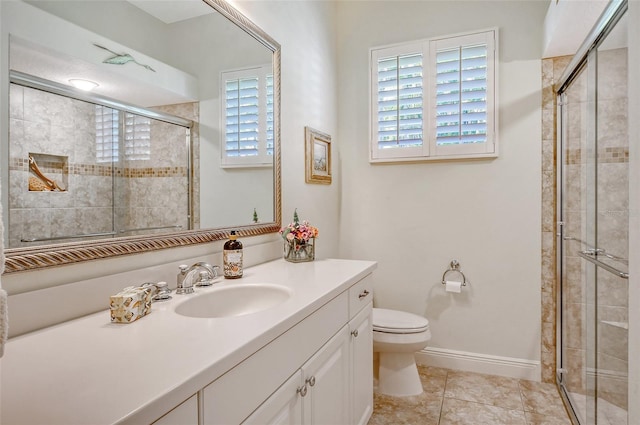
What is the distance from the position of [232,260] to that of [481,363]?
6.58 ft

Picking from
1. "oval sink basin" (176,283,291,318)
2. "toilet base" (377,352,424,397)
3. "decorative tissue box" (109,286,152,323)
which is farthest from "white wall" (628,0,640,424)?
"decorative tissue box" (109,286,152,323)

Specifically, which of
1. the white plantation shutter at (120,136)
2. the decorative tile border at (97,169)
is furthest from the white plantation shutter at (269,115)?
the white plantation shutter at (120,136)

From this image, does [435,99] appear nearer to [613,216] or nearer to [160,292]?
[613,216]

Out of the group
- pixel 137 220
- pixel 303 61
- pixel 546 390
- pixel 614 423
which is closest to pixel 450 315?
pixel 546 390

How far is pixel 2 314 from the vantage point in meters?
0.52

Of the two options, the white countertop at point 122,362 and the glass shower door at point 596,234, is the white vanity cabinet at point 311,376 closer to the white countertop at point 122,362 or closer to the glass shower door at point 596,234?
the white countertop at point 122,362

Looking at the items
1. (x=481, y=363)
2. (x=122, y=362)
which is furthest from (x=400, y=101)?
(x=122, y=362)

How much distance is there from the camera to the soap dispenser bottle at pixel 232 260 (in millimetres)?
1558

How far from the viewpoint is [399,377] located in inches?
91.6

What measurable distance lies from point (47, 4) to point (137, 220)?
2.10 ft

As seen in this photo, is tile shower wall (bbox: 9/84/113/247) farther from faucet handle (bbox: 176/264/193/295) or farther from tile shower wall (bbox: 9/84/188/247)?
faucet handle (bbox: 176/264/193/295)

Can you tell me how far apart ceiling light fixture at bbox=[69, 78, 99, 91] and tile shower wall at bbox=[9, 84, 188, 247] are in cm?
4

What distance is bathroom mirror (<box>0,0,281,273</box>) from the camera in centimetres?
95

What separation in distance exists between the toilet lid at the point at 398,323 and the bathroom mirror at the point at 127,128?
1.00 m
